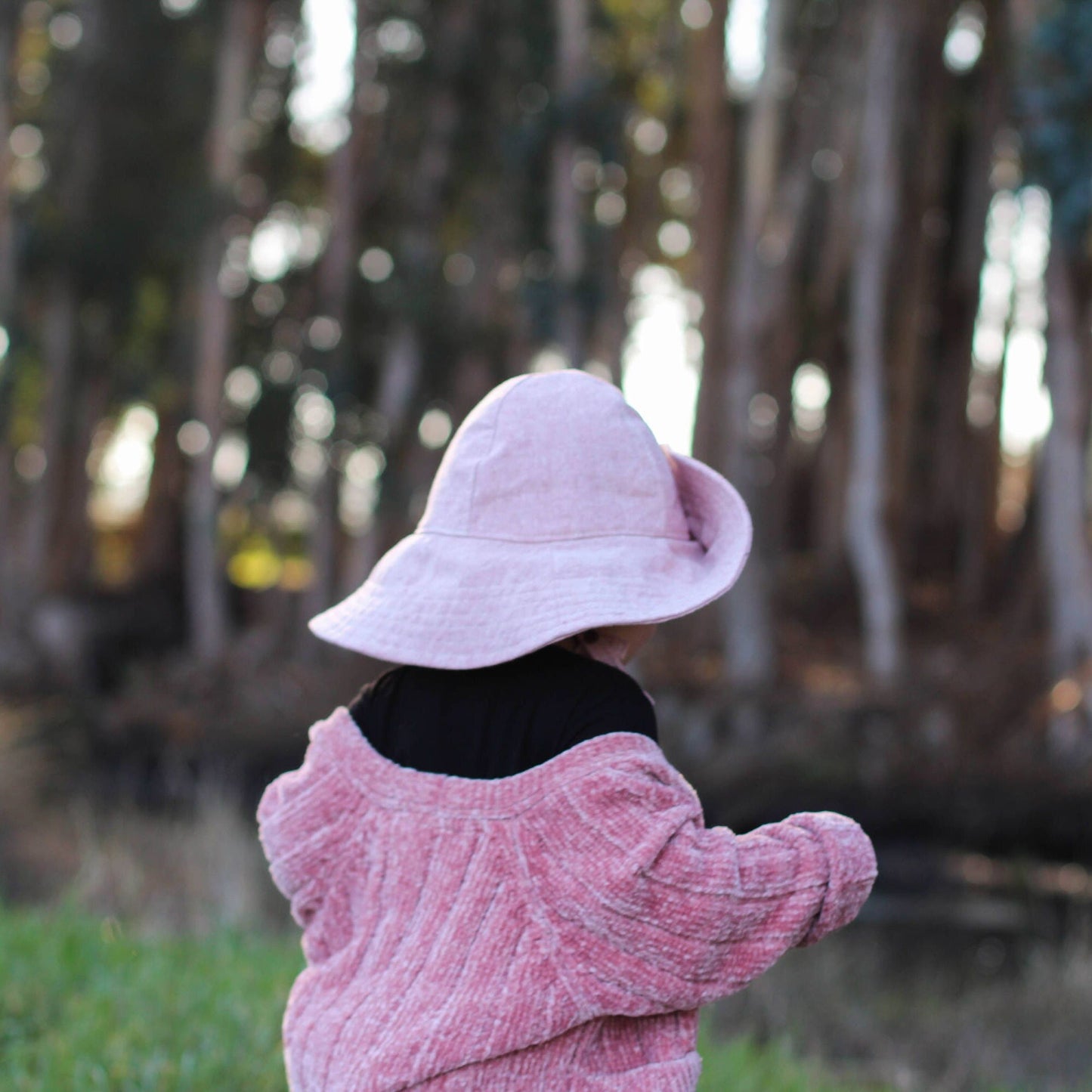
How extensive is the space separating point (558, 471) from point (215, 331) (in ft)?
29.0

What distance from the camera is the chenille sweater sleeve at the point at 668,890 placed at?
1.62 metres

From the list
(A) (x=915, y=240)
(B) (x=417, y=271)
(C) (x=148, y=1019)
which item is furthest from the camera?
(B) (x=417, y=271)

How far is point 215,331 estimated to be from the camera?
1017cm

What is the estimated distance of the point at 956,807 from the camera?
6453mm

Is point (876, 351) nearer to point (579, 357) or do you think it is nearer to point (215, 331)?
point (579, 357)

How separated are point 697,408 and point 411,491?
2089mm

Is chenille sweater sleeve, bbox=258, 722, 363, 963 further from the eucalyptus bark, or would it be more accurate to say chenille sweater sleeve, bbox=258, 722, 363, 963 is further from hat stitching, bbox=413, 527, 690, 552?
the eucalyptus bark

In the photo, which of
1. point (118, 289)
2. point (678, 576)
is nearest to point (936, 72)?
point (118, 289)

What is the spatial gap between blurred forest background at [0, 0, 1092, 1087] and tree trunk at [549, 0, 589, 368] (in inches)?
1.0

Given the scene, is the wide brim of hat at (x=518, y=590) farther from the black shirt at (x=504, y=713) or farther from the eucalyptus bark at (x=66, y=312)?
the eucalyptus bark at (x=66, y=312)

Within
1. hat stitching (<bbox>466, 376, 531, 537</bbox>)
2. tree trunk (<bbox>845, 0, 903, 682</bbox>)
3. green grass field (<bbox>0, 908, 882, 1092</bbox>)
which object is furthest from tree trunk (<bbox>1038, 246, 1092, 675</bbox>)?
hat stitching (<bbox>466, 376, 531, 537</bbox>)

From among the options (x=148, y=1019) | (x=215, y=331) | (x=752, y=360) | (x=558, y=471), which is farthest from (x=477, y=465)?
(x=215, y=331)

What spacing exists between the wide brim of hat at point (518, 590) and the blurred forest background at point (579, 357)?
4349mm

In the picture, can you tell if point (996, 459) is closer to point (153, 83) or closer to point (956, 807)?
point (956, 807)
